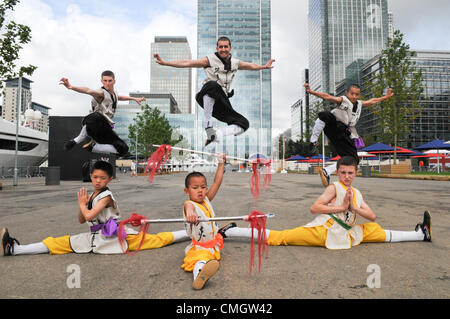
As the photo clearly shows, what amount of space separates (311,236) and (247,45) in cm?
379

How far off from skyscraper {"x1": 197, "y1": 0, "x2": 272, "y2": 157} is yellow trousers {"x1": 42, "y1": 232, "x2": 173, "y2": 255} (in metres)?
1.63

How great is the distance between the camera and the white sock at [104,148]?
4.11m

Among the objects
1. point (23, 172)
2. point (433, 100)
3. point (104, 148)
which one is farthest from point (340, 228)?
point (433, 100)

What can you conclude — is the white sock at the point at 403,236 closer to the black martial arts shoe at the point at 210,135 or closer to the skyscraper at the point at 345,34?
the black martial arts shoe at the point at 210,135

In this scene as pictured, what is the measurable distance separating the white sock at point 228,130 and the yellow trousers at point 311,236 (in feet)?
5.74

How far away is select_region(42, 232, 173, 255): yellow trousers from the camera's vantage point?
11.7 feet

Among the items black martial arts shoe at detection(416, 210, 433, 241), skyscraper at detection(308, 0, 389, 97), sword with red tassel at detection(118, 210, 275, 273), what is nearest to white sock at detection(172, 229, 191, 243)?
sword with red tassel at detection(118, 210, 275, 273)

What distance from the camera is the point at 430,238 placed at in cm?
407

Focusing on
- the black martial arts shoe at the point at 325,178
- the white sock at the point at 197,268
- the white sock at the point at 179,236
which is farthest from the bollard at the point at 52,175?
the white sock at the point at 197,268

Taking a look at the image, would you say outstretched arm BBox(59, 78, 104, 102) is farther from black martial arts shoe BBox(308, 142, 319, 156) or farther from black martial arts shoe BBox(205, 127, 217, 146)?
black martial arts shoe BBox(308, 142, 319, 156)

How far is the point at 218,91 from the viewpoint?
345 cm
